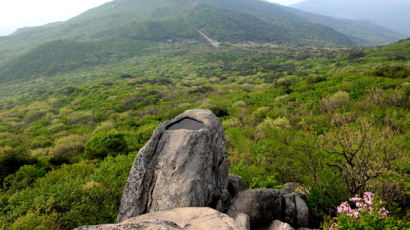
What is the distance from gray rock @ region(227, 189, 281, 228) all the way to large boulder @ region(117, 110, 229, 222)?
555 mm

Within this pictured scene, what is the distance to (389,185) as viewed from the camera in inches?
280

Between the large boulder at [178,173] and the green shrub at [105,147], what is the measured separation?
9.05m

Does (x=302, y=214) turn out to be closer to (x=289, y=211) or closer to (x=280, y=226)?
(x=289, y=211)

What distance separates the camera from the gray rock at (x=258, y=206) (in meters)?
6.21

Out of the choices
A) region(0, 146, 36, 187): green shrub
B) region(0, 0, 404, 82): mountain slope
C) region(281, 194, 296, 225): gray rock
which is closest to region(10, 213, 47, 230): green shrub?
region(0, 146, 36, 187): green shrub

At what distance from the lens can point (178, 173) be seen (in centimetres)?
581

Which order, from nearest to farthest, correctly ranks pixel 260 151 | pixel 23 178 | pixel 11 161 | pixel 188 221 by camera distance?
pixel 188 221 < pixel 23 178 < pixel 11 161 < pixel 260 151

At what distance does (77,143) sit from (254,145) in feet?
50.3

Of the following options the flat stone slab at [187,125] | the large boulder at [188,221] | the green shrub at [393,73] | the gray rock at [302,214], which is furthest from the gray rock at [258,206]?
the green shrub at [393,73]

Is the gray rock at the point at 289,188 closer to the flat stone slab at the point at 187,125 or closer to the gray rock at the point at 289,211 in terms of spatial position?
the gray rock at the point at 289,211

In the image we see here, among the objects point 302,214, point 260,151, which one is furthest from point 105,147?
point 302,214

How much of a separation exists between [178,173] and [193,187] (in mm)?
666

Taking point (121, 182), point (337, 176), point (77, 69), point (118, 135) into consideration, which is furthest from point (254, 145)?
point (77, 69)

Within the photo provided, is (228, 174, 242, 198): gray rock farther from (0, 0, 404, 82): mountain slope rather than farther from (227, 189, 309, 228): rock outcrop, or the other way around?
(0, 0, 404, 82): mountain slope
